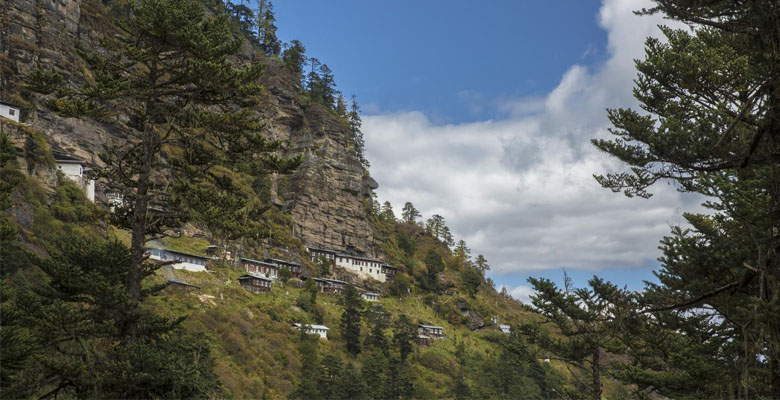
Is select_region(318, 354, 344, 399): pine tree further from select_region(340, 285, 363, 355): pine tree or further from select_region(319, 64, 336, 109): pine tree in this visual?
select_region(319, 64, 336, 109): pine tree

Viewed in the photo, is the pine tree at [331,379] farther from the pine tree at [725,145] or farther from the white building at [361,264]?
the white building at [361,264]

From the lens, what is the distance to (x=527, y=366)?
191 ft

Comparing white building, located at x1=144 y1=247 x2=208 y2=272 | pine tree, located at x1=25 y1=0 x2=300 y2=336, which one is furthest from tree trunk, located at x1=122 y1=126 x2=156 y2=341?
white building, located at x1=144 y1=247 x2=208 y2=272

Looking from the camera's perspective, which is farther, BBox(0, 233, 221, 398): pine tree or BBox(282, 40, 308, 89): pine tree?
BBox(282, 40, 308, 89): pine tree

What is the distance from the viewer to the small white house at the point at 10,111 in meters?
45.1

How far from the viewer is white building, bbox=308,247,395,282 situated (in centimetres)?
8789

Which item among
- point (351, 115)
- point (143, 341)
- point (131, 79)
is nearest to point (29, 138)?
point (131, 79)

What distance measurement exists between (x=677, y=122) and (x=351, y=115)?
386ft

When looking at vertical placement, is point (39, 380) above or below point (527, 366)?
above

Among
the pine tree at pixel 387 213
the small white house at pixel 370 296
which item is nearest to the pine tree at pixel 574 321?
the small white house at pixel 370 296

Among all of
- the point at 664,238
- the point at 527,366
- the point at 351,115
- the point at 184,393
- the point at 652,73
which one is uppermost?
the point at 351,115

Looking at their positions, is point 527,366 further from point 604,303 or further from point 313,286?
point 604,303

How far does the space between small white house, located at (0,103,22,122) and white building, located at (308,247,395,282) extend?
158 feet

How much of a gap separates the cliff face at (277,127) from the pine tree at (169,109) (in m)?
41.1
